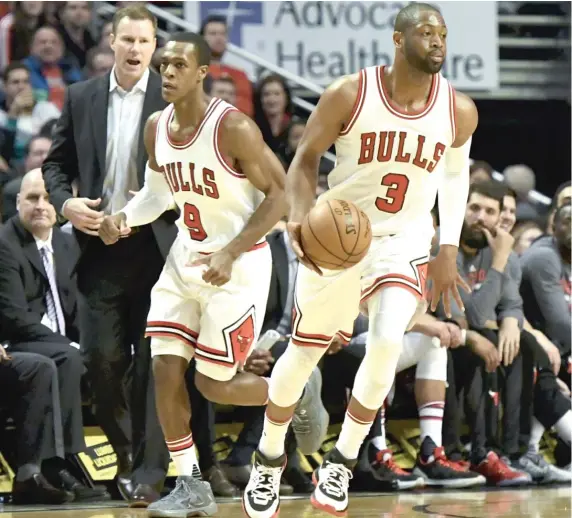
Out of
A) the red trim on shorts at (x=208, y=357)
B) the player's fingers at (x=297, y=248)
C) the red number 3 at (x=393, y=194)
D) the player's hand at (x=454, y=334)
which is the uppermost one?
the red number 3 at (x=393, y=194)

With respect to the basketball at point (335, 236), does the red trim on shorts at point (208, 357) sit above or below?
below

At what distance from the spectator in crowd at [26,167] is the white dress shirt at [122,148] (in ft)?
3.56

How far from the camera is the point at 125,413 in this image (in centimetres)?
571

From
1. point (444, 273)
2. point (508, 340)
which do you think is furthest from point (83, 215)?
point (508, 340)

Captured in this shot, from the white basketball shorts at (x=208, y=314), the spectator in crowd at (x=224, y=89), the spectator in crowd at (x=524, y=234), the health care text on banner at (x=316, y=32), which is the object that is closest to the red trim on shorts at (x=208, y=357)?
the white basketball shorts at (x=208, y=314)

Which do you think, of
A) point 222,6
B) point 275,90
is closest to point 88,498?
point 275,90

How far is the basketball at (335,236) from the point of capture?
4.05 m

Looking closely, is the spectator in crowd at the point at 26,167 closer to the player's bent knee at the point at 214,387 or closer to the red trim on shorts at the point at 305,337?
the player's bent knee at the point at 214,387

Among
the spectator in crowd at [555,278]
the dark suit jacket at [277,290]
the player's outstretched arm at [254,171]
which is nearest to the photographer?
the player's outstretched arm at [254,171]

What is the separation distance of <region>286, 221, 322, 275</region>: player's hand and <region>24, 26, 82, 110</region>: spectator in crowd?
472cm

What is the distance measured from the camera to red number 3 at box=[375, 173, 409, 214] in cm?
450

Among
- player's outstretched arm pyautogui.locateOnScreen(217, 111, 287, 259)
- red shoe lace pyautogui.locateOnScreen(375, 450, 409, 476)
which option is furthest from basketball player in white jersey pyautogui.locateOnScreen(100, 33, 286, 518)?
red shoe lace pyautogui.locateOnScreen(375, 450, 409, 476)

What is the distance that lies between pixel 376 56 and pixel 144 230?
444 centimetres

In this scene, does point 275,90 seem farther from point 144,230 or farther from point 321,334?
point 321,334
